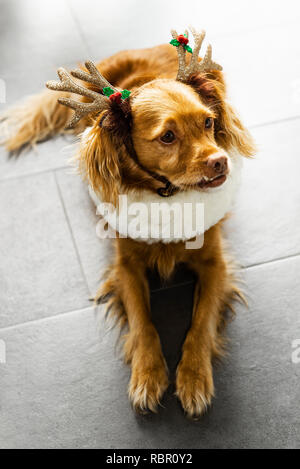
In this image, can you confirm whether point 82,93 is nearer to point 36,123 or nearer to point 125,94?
point 125,94

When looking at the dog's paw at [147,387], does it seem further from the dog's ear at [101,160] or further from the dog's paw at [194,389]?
the dog's ear at [101,160]

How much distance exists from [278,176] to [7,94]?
156 centimetres

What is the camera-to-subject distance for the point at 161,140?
57.6 inches

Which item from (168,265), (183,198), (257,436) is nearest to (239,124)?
(183,198)

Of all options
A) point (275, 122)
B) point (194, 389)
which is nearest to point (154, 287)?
point (194, 389)

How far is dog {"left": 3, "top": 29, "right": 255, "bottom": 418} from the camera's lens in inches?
57.5

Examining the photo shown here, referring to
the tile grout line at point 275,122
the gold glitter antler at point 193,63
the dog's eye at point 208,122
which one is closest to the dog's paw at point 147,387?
the dog's eye at point 208,122

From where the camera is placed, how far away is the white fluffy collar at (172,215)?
5.60 ft

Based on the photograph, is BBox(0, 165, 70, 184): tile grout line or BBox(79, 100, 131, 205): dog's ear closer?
BBox(79, 100, 131, 205): dog's ear

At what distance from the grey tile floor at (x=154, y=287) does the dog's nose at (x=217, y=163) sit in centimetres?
65

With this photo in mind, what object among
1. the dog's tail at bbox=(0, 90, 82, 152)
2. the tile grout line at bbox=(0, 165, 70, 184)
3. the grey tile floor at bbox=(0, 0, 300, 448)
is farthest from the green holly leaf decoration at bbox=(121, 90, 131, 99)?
the dog's tail at bbox=(0, 90, 82, 152)

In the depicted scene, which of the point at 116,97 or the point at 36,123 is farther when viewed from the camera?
the point at 36,123

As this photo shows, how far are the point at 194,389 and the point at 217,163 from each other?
730mm

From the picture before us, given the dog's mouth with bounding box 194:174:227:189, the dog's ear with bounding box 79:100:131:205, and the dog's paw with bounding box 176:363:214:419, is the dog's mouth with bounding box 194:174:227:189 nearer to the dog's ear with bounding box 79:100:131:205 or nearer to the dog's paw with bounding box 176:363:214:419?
the dog's ear with bounding box 79:100:131:205
